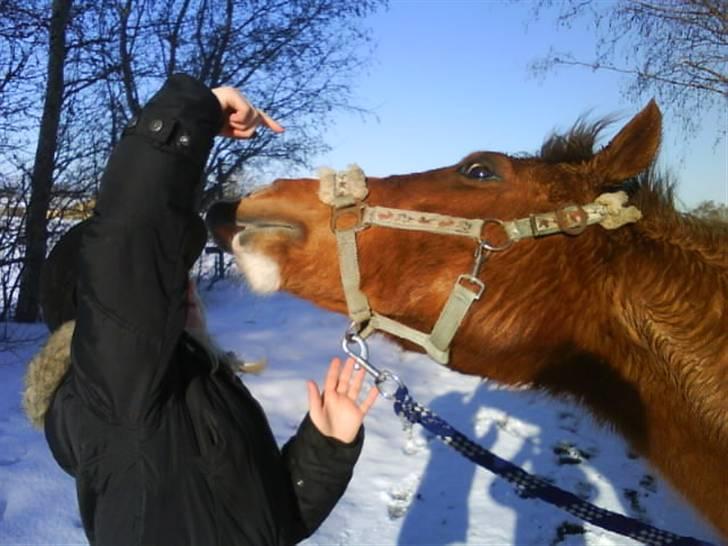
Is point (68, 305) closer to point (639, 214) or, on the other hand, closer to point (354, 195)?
point (354, 195)

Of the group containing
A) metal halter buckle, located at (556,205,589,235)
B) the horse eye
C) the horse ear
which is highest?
the horse ear

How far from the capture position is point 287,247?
2.13 m

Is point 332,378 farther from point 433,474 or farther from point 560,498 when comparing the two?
point 433,474

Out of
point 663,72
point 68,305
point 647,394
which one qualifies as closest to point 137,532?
point 68,305

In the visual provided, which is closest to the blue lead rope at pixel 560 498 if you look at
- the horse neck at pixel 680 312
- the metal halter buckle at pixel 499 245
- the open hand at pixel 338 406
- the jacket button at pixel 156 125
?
the open hand at pixel 338 406

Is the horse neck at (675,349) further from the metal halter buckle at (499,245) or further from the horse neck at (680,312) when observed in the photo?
the metal halter buckle at (499,245)

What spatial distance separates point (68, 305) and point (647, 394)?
5.60ft

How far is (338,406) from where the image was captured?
210 cm

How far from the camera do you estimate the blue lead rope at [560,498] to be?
2105mm

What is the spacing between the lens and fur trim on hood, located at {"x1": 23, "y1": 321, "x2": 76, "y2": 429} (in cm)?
170

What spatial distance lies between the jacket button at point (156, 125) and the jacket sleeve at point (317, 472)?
109 centimetres

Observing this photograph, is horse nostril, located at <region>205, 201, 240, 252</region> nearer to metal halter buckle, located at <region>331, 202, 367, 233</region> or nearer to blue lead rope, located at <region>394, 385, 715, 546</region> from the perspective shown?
metal halter buckle, located at <region>331, 202, 367, 233</region>

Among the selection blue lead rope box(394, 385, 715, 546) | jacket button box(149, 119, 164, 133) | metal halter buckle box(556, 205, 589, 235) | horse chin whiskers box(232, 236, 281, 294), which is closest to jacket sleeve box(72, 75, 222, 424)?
jacket button box(149, 119, 164, 133)

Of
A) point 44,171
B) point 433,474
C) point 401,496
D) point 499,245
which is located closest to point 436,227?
point 499,245
